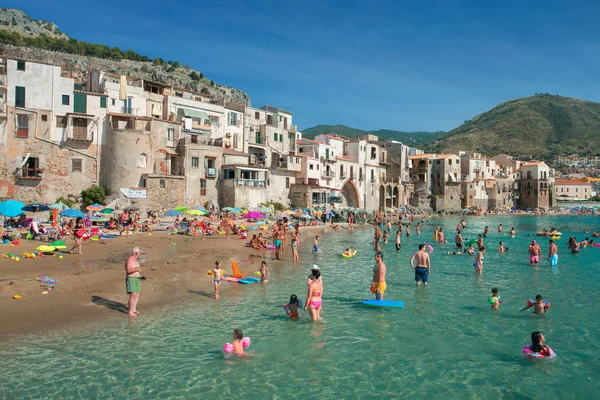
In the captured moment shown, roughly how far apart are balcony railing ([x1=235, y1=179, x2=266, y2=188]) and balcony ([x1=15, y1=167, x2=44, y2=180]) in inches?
638

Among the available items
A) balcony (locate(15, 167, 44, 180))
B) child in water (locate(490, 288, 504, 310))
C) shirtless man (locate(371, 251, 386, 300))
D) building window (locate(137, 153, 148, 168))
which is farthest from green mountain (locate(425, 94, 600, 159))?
shirtless man (locate(371, 251, 386, 300))

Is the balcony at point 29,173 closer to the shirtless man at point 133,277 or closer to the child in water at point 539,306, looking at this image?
the shirtless man at point 133,277

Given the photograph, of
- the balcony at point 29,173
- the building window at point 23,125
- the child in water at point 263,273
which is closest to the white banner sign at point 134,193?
the balcony at point 29,173

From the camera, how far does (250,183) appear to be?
43.7 m

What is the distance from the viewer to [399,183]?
71375 mm

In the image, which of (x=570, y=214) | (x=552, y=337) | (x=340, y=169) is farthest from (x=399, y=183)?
(x=552, y=337)

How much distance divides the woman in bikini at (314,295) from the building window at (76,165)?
104ft

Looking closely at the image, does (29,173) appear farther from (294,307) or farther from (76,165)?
(294,307)

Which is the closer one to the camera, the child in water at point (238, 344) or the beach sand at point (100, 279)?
the child in water at point (238, 344)

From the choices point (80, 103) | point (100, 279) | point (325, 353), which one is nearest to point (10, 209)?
point (100, 279)

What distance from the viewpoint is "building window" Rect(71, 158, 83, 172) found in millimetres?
36556

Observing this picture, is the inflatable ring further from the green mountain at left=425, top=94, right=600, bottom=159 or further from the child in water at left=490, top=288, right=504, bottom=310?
the green mountain at left=425, top=94, right=600, bottom=159

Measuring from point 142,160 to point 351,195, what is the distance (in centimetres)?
3321

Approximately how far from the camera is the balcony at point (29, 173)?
34.1 meters
